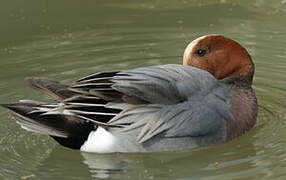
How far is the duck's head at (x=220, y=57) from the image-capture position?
20.7ft

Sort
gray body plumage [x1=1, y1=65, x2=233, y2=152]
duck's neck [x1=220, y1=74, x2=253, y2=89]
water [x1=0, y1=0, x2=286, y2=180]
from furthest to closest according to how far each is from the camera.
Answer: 1. duck's neck [x1=220, y1=74, x2=253, y2=89]
2. gray body plumage [x1=1, y1=65, x2=233, y2=152]
3. water [x1=0, y1=0, x2=286, y2=180]

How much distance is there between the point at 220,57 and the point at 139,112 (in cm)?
94

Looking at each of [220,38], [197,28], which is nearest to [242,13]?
[197,28]

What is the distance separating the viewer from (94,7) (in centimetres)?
944

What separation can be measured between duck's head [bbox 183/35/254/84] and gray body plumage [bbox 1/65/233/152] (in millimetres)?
543

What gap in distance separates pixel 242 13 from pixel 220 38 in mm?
2673

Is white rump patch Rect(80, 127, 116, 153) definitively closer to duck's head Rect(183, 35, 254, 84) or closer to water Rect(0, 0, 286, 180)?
water Rect(0, 0, 286, 180)

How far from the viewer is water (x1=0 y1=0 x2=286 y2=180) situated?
18.1 feet

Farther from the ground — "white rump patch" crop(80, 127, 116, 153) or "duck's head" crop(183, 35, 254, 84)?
"duck's head" crop(183, 35, 254, 84)

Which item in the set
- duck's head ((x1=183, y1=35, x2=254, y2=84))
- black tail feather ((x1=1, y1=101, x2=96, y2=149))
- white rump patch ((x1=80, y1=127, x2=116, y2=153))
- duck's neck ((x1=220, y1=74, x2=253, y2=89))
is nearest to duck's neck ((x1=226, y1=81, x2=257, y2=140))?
duck's neck ((x1=220, y1=74, x2=253, y2=89))

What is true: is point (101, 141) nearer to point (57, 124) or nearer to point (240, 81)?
point (57, 124)

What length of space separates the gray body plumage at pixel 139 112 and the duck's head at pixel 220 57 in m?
0.54

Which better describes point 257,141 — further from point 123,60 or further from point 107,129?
point 123,60

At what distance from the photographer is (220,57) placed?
6.32m
